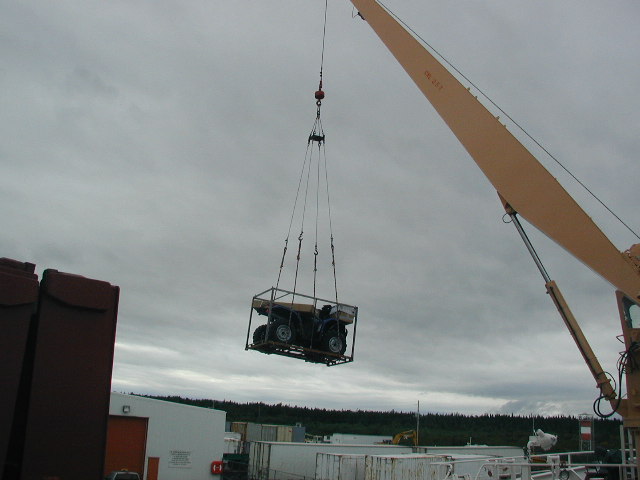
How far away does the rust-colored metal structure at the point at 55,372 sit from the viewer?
128 inches

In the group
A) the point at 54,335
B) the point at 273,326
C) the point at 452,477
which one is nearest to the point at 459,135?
the point at 273,326

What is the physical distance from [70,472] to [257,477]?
33.7m

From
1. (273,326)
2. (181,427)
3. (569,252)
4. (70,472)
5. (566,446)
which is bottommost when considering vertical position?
(566,446)

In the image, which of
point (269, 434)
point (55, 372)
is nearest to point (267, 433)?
point (269, 434)

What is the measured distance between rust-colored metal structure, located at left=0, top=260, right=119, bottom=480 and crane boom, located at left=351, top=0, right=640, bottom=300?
874cm

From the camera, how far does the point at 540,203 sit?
35.7 ft

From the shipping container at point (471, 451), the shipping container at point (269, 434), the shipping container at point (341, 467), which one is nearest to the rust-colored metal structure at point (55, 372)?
the shipping container at point (341, 467)

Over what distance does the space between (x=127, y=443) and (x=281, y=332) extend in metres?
11.3

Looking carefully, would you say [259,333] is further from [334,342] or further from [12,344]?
[12,344]

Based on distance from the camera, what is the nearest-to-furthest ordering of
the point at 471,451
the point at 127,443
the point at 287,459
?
the point at 127,443
the point at 287,459
the point at 471,451

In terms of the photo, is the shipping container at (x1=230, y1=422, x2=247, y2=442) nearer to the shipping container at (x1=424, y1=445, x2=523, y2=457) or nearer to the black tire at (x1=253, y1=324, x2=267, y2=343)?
the shipping container at (x1=424, y1=445, x2=523, y2=457)

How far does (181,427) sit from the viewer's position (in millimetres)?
23609

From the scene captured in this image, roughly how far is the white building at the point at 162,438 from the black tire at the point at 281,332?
10013 mm

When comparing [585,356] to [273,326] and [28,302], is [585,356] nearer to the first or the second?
[273,326]
